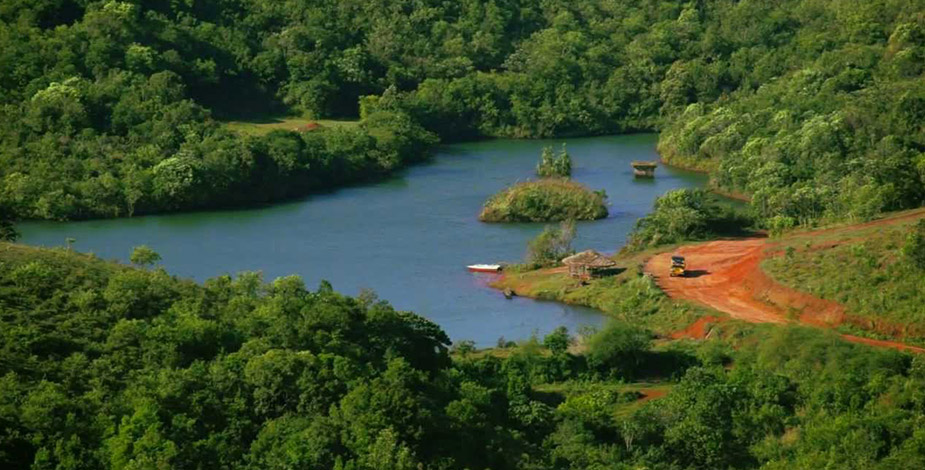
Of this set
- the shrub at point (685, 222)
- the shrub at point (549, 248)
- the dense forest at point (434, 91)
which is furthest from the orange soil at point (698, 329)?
the dense forest at point (434, 91)

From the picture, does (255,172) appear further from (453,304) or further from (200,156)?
(453,304)

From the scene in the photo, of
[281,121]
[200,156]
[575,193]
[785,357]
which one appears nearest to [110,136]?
[200,156]

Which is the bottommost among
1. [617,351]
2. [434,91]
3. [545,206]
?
[617,351]

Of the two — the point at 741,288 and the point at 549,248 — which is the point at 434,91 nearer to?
the point at 549,248

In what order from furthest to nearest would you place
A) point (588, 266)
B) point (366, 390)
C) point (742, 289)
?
point (588, 266) < point (742, 289) < point (366, 390)

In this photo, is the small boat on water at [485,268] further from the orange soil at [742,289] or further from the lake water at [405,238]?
the orange soil at [742,289]

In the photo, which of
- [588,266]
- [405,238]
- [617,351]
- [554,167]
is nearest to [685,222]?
[588,266]

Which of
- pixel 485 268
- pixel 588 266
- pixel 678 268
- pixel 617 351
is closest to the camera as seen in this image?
pixel 617 351

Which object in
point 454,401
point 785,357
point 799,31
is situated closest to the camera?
point 454,401

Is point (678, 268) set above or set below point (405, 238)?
above
